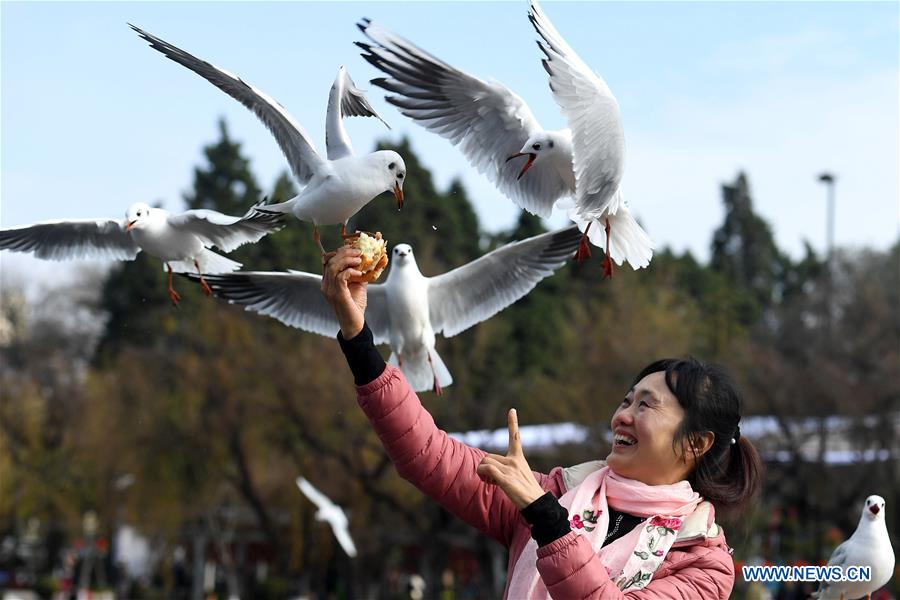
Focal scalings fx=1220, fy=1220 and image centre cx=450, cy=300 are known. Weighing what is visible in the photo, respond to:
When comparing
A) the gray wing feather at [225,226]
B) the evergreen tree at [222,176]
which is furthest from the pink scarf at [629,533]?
the evergreen tree at [222,176]

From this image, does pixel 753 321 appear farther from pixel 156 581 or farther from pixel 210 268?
pixel 210 268

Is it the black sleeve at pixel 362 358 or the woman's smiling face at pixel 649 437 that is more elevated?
the black sleeve at pixel 362 358

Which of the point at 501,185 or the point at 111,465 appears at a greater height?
the point at 111,465

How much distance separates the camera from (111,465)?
2644cm

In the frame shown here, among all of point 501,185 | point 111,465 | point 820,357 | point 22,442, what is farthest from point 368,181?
point 22,442

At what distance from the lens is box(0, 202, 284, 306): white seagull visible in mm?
3627

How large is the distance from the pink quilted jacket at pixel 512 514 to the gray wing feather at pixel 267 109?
2.66 feet

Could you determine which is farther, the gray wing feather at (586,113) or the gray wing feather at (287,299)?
the gray wing feather at (287,299)

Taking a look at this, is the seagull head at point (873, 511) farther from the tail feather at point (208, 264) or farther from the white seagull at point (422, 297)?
the tail feather at point (208, 264)

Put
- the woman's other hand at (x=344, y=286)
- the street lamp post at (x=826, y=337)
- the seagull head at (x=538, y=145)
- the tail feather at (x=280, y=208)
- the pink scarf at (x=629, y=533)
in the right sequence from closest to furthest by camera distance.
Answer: the pink scarf at (x=629, y=533) < the woman's other hand at (x=344, y=286) < the tail feather at (x=280, y=208) < the seagull head at (x=538, y=145) < the street lamp post at (x=826, y=337)

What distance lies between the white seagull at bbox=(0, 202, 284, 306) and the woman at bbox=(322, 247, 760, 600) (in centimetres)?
82

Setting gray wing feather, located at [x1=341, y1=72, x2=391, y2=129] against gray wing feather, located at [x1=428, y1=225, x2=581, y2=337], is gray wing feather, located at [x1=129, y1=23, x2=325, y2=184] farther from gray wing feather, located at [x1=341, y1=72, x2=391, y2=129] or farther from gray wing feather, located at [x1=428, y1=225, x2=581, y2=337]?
gray wing feather, located at [x1=428, y1=225, x2=581, y2=337]

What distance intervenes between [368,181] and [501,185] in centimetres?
142

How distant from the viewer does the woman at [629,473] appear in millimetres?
2699
